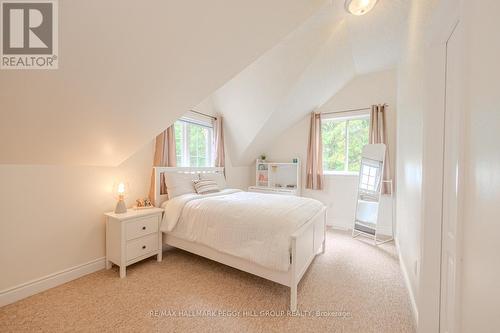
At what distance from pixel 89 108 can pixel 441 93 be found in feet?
8.23

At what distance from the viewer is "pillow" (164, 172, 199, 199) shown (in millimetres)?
Result: 2756

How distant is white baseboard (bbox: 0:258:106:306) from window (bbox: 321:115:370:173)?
13.2 feet

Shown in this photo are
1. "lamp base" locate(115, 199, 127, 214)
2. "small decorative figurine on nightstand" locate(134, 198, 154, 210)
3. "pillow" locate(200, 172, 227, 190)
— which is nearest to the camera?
"lamp base" locate(115, 199, 127, 214)

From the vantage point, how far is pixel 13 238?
1.76m

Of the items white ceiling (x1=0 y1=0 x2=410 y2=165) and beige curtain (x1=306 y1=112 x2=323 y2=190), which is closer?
white ceiling (x1=0 y1=0 x2=410 y2=165)

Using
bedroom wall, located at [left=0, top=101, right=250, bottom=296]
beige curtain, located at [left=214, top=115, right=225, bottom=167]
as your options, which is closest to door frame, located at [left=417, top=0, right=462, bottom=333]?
bedroom wall, located at [left=0, top=101, right=250, bottom=296]

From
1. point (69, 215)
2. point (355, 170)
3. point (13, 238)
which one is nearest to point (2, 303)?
point (13, 238)

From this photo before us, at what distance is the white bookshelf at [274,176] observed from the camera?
4.49 m

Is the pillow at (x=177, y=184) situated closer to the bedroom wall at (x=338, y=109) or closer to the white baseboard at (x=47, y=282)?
the white baseboard at (x=47, y=282)

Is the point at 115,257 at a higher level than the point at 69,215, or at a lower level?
lower

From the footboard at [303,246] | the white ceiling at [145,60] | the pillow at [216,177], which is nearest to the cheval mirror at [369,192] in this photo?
the footboard at [303,246]

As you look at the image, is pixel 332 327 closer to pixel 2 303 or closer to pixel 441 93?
pixel 441 93

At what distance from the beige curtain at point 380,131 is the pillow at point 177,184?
318cm

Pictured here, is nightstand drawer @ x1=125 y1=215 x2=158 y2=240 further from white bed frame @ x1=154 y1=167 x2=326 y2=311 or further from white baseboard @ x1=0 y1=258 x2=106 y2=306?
white baseboard @ x1=0 y1=258 x2=106 y2=306
